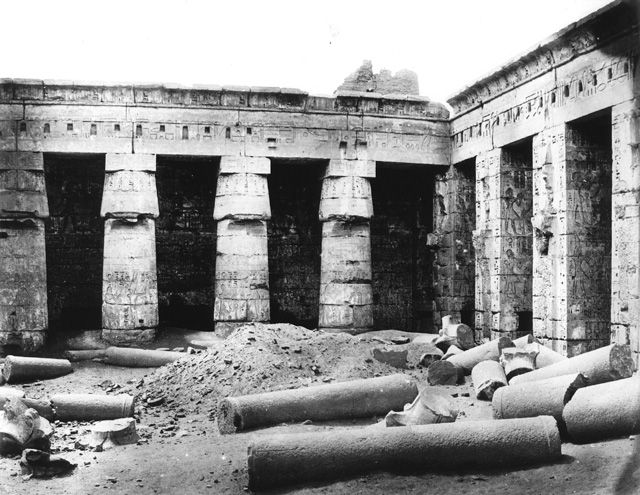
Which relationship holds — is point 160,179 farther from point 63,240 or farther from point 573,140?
point 573,140

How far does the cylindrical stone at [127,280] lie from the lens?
43.1ft

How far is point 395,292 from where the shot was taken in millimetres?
16875

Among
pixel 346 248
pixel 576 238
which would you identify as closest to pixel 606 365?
pixel 576 238

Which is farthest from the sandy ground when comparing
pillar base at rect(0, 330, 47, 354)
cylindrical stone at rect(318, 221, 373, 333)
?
cylindrical stone at rect(318, 221, 373, 333)

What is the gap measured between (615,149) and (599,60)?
143cm

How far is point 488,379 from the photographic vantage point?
812 cm

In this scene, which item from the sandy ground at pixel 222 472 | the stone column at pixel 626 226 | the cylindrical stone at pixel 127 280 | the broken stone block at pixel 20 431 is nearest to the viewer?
the sandy ground at pixel 222 472

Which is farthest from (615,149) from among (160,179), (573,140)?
(160,179)

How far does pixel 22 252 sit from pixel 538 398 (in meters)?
10.2

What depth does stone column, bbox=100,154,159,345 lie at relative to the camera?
43.1ft

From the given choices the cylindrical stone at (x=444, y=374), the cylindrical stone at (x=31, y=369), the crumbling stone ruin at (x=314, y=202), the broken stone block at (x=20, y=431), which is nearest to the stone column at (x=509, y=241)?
the crumbling stone ruin at (x=314, y=202)

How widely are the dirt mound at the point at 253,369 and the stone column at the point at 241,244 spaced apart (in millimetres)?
3070

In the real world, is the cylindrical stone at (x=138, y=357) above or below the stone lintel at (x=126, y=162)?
below

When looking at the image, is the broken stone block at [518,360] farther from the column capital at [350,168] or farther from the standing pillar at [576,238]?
the column capital at [350,168]
